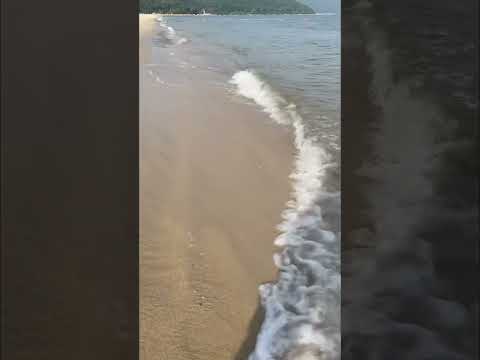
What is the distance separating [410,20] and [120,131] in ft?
1.74

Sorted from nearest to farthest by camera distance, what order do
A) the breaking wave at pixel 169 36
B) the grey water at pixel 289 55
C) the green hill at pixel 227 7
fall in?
the grey water at pixel 289 55, the breaking wave at pixel 169 36, the green hill at pixel 227 7

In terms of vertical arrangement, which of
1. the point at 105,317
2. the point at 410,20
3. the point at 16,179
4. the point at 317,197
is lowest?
the point at 317,197

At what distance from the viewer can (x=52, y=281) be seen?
69 centimetres

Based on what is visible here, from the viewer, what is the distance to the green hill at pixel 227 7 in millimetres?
6895

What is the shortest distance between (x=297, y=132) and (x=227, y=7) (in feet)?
18.8

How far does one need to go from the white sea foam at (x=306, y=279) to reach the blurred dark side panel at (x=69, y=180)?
1.70 feet

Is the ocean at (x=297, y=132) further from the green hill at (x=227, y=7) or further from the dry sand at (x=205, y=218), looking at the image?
the green hill at (x=227, y=7)

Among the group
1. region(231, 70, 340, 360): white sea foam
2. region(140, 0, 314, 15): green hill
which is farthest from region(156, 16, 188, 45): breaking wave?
region(231, 70, 340, 360): white sea foam

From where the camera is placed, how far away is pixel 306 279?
1.29 m

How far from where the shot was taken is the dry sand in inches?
46.6

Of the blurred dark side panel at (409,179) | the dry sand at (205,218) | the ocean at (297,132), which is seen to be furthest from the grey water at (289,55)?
the blurred dark side panel at (409,179)

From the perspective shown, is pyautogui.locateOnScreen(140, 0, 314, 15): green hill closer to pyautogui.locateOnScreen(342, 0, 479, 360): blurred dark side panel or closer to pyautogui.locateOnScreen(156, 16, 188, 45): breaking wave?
pyautogui.locateOnScreen(156, 16, 188, 45): breaking wave

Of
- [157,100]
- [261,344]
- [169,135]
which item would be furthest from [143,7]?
[261,344]

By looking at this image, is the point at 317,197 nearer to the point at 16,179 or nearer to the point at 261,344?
the point at 261,344
